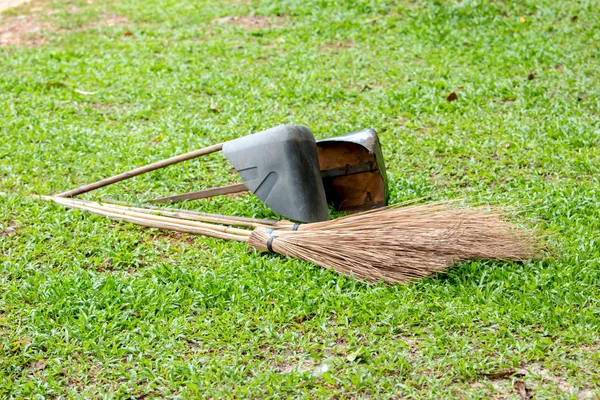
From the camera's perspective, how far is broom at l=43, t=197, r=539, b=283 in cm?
374

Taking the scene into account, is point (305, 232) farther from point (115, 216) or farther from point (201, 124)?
point (201, 124)

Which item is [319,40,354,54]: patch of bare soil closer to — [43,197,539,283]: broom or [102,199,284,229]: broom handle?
[102,199,284,229]: broom handle

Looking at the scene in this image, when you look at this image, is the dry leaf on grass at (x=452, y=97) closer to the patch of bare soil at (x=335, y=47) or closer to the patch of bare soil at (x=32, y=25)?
the patch of bare soil at (x=335, y=47)

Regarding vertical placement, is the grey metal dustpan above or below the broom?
above

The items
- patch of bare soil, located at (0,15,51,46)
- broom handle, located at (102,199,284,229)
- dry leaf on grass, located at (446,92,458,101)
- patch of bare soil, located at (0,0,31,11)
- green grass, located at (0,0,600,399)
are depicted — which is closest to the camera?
green grass, located at (0,0,600,399)

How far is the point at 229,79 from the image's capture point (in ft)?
22.9

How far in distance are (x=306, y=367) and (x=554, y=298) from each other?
1229 millimetres

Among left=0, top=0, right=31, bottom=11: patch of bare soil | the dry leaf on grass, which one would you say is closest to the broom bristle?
the dry leaf on grass

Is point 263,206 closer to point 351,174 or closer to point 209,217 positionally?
point 209,217

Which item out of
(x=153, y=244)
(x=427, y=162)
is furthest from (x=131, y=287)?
(x=427, y=162)

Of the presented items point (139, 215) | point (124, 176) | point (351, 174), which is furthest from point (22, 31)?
point (351, 174)

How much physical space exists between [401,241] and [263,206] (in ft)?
3.85

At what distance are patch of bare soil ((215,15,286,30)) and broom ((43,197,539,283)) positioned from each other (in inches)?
187

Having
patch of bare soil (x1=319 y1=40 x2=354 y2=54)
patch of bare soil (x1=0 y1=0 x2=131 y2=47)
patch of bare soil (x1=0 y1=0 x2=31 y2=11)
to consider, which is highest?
patch of bare soil (x1=0 y1=0 x2=31 y2=11)
